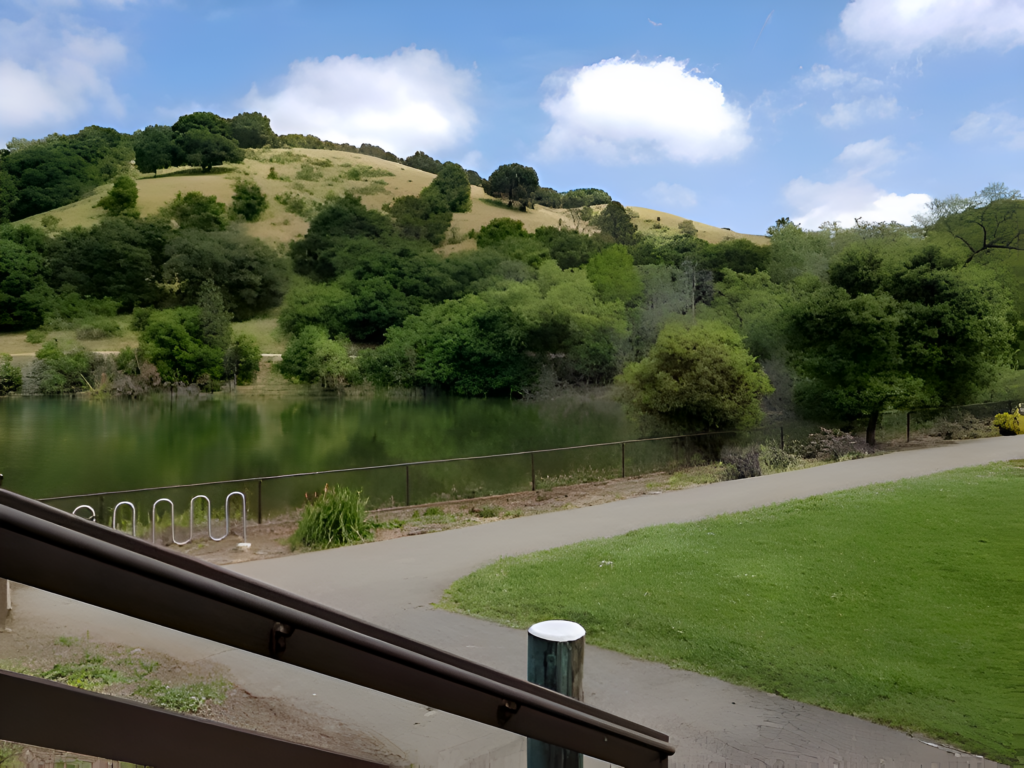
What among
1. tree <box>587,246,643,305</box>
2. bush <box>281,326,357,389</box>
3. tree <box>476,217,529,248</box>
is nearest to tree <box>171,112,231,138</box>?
tree <box>476,217,529,248</box>

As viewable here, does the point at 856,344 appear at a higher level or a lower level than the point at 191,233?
lower

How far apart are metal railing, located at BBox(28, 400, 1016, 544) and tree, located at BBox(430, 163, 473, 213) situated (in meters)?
88.2

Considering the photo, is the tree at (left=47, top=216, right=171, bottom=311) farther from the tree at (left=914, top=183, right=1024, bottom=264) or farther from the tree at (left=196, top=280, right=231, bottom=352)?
the tree at (left=914, top=183, right=1024, bottom=264)

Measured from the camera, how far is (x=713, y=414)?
20.0m

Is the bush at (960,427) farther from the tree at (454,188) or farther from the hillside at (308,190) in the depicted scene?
the tree at (454,188)

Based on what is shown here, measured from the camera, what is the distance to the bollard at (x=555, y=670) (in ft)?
7.72

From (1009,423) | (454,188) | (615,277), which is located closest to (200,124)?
(454,188)

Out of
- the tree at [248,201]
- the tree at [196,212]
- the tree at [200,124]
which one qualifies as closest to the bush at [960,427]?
the tree at [196,212]

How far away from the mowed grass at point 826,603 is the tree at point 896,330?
9617 millimetres

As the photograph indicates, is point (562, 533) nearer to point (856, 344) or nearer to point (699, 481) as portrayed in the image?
point (699, 481)

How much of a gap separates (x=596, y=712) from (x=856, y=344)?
20.5m

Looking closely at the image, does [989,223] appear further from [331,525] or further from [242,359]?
[242,359]

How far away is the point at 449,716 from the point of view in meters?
4.32

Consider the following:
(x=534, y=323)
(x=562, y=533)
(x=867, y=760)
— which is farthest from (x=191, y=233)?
(x=867, y=760)
